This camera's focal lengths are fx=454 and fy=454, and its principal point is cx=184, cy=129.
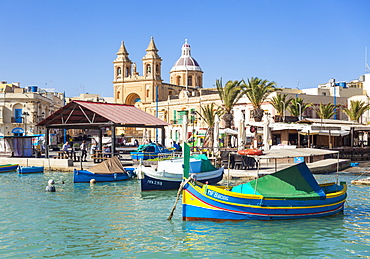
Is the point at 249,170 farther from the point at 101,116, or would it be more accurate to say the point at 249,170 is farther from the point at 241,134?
the point at 101,116

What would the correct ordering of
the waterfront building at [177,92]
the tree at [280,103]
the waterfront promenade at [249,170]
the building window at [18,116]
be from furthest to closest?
the waterfront building at [177,92]
the building window at [18,116]
the tree at [280,103]
the waterfront promenade at [249,170]

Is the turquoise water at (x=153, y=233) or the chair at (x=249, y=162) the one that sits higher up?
the chair at (x=249, y=162)

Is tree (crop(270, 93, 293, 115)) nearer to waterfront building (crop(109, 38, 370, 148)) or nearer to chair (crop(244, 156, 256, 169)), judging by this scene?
waterfront building (crop(109, 38, 370, 148))

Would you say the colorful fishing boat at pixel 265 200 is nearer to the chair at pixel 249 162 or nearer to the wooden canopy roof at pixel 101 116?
the chair at pixel 249 162

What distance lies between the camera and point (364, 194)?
21719mm

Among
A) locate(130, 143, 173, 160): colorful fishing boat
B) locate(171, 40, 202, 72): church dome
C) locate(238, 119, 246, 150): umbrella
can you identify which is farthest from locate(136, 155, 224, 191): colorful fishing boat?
locate(171, 40, 202, 72): church dome

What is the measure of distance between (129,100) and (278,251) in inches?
3169

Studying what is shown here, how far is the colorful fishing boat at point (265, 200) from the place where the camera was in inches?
622

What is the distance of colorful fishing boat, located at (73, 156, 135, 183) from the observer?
27297 mm

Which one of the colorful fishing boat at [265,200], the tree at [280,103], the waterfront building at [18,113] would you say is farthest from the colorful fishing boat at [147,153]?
the waterfront building at [18,113]

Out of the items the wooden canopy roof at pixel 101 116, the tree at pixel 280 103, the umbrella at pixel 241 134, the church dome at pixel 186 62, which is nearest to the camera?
the wooden canopy roof at pixel 101 116

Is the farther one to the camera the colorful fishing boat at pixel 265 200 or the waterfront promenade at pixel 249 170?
the waterfront promenade at pixel 249 170

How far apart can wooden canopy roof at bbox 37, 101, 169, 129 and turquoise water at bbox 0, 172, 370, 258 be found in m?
12.4

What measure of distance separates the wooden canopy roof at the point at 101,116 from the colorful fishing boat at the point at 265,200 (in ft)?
54.7
